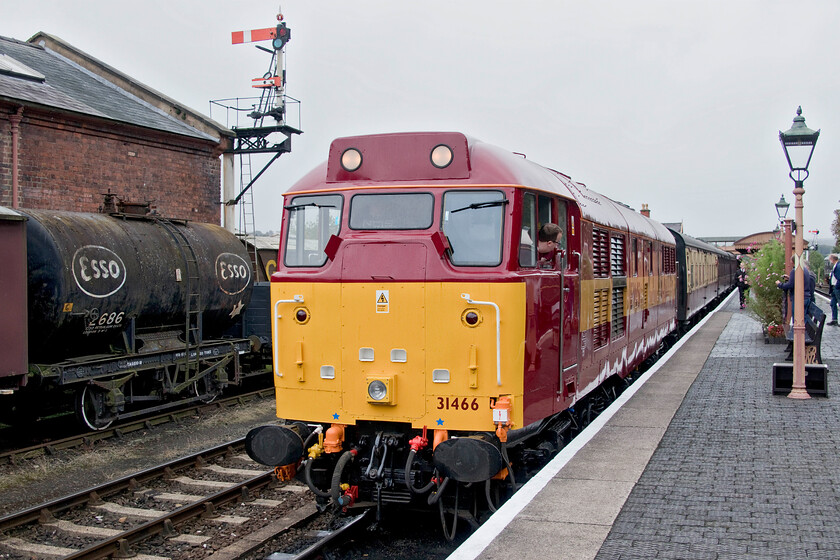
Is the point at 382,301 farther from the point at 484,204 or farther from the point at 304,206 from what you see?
the point at 304,206

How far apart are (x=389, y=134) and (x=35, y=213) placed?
6.42 m

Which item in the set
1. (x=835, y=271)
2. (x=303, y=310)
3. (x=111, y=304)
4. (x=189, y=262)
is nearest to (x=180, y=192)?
(x=189, y=262)

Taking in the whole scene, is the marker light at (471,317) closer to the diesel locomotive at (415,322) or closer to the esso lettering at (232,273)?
the diesel locomotive at (415,322)

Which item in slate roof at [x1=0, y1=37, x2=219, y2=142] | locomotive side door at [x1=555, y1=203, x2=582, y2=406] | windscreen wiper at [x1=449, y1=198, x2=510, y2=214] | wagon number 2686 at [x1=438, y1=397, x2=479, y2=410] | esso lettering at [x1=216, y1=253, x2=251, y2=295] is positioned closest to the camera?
wagon number 2686 at [x1=438, y1=397, x2=479, y2=410]

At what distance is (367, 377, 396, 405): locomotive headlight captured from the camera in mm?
6078

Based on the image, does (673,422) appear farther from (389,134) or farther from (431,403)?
(389,134)

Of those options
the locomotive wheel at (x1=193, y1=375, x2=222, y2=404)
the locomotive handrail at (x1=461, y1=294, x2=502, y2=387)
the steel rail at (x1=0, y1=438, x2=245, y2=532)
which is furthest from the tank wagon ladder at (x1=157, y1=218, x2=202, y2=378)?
the locomotive handrail at (x1=461, y1=294, x2=502, y2=387)

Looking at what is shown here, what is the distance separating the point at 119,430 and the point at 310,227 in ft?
19.9

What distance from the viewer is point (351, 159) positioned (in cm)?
655

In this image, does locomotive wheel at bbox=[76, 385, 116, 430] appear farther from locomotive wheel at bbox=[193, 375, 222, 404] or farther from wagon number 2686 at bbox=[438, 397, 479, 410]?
wagon number 2686 at bbox=[438, 397, 479, 410]

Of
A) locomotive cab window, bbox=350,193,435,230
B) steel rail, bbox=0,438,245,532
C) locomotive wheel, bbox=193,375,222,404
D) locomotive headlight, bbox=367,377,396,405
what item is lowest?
steel rail, bbox=0,438,245,532

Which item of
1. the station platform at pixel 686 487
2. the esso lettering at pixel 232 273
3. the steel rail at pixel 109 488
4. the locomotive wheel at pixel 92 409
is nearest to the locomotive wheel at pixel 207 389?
the esso lettering at pixel 232 273

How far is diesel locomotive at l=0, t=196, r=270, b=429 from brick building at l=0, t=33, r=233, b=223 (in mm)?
4366

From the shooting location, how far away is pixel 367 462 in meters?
6.28
